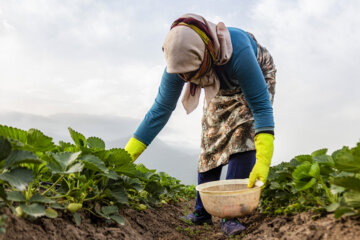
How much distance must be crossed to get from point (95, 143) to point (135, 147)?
0.58 meters

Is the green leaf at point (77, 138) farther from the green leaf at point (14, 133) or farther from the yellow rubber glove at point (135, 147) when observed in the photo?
the yellow rubber glove at point (135, 147)

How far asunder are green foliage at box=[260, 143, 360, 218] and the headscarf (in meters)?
0.80

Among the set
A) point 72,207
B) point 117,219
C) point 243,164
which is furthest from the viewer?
point 243,164

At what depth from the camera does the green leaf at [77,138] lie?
176cm

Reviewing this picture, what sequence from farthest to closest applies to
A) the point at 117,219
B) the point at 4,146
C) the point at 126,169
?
1. the point at 126,169
2. the point at 117,219
3. the point at 4,146

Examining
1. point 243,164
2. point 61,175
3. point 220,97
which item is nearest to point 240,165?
point 243,164

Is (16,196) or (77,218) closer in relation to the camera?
(16,196)

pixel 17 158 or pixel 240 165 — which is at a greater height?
pixel 240 165

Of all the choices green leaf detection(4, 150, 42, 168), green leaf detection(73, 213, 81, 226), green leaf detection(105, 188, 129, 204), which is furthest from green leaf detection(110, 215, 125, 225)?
green leaf detection(4, 150, 42, 168)

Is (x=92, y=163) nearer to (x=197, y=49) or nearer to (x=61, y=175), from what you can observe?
(x=61, y=175)

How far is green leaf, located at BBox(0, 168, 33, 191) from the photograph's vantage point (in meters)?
1.13

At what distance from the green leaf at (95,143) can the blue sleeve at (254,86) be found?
3.28 ft

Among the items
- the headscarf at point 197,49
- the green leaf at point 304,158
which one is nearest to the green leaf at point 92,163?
the headscarf at point 197,49

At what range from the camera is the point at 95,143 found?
Result: 1.87 m
